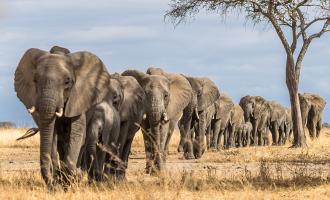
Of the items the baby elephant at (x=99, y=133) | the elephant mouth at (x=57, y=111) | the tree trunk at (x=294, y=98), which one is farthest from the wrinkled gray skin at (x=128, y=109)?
the tree trunk at (x=294, y=98)

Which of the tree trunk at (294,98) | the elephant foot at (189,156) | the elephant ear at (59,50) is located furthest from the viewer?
the tree trunk at (294,98)

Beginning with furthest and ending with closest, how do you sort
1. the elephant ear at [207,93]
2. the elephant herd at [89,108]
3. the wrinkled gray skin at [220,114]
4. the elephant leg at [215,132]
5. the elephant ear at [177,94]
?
the wrinkled gray skin at [220,114] < the elephant leg at [215,132] < the elephant ear at [207,93] < the elephant ear at [177,94] < the elephant herd at [89,108]

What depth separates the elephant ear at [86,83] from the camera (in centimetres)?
1211

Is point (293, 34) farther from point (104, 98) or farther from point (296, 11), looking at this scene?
point (104, 98)

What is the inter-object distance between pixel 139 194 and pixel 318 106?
3272 cm

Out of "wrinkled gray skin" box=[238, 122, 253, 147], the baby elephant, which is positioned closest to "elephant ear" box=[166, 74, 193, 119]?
the baby elephant

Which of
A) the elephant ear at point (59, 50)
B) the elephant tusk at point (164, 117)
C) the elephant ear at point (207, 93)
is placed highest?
the elephant ear at point (59, 50)

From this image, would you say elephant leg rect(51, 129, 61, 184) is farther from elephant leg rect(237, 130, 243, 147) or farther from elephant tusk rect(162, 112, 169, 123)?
elephant leg rect(237, 130, 243, 147)

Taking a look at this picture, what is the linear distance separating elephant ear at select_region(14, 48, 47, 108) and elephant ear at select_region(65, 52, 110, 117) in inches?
19.2

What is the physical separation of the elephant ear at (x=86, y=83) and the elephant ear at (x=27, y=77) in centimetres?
49

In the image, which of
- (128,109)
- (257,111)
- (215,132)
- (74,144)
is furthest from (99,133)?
(257,111)

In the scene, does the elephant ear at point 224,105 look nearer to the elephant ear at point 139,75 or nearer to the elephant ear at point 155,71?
the elephant ear at point 155,71

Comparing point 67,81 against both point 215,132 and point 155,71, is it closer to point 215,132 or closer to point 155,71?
point 155,71

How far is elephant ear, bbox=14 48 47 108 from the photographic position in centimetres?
1215
